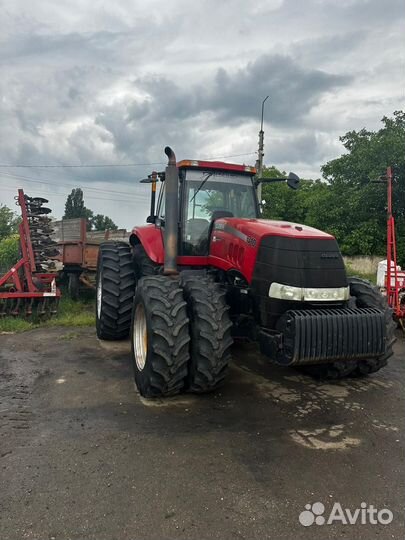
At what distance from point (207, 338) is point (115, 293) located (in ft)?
8.47

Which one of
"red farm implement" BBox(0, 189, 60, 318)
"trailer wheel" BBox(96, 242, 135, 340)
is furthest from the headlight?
"red farm implement" BBox(0, 189, 60, 318)

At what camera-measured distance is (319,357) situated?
377cm

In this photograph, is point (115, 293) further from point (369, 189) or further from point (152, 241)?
point (369, 189)

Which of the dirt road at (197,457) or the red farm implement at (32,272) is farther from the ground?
the red farm implement at (32,272)

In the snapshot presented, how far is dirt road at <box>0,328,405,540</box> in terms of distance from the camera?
98.7 inches

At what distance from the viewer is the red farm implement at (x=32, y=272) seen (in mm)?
8547

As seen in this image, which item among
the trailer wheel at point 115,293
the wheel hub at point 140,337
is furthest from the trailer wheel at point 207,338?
the trailer wheel at point 115,293

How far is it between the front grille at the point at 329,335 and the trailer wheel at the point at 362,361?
568 millimetres

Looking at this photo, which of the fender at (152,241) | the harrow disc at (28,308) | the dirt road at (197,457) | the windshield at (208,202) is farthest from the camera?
→ the harrow disc at (28,308)

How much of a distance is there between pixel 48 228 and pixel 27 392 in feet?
20.4

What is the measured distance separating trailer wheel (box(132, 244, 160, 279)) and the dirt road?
4.77 feet

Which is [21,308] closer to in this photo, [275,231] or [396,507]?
[275,231]

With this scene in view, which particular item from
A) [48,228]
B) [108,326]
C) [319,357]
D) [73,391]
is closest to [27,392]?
[73,391]

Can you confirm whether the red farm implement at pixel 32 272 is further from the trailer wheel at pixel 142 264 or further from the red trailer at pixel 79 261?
the trailer wheel at pixel 142 264
